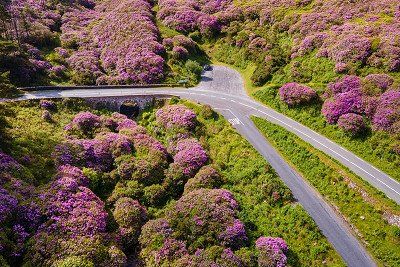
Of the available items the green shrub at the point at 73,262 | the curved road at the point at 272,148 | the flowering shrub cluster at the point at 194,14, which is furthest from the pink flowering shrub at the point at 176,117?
the flowering shrub cluster at the point at 194,14

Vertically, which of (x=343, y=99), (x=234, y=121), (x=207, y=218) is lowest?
(x=207, y=218)

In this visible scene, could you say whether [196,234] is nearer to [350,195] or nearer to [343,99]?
[350,195]

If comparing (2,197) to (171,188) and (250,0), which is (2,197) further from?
(250,0)

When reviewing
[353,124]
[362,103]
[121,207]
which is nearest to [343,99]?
[362,103]

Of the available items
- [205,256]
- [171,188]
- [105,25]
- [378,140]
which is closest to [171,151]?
[171,188]

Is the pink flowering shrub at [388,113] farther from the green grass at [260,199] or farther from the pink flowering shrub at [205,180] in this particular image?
the pink flowering shrub at [205,180]
